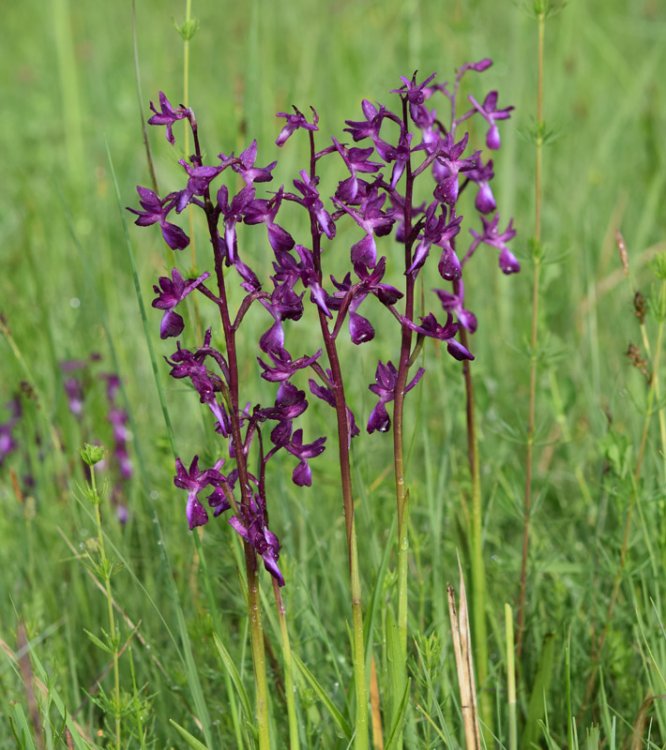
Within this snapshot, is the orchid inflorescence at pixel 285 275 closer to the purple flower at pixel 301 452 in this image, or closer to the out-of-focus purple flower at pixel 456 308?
the purple flower at pixel 301 452

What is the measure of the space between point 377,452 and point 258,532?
1705 millimetres

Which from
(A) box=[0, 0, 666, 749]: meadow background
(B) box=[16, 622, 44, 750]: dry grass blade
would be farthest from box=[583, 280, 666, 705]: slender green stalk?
(B) box=[16, 622, 44, 750]: dry grass blade

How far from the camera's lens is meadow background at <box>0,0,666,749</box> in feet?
6.82

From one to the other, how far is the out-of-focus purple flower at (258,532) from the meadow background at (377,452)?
178mm

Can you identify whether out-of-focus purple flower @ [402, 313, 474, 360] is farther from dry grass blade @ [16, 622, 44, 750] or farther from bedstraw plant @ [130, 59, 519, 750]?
dry grass blade @ [16, 622, 44, 750]

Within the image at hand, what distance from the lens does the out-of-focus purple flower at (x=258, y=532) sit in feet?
4.91

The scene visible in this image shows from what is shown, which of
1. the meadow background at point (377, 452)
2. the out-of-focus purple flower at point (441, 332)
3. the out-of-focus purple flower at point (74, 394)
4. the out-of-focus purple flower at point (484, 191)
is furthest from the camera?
the out-of-focus purple flower at point (74, 394)

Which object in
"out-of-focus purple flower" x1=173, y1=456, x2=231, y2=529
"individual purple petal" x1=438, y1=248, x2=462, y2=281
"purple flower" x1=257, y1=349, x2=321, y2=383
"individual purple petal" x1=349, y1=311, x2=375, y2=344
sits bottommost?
"out-of-focus purple flower" x1=173, y1=456, x2=231, y2=529

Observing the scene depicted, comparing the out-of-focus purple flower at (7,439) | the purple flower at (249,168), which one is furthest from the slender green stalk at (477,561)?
the out-of-focus purple flower at (7,439)

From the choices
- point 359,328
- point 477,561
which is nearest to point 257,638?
point 359,328

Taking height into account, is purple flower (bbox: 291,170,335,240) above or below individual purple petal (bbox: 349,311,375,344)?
above

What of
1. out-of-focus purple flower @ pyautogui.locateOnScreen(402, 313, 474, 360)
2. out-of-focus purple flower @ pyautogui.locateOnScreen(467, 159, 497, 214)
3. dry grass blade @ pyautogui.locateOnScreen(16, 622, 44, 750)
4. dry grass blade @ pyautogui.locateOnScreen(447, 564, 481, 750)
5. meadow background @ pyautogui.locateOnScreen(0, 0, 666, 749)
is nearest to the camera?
dry grass blade @ pyautogui.locateOnScreen(16, 622, 44, 750)

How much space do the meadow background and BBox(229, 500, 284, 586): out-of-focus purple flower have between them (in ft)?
0.58

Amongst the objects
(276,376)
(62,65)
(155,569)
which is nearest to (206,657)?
(155,569)
